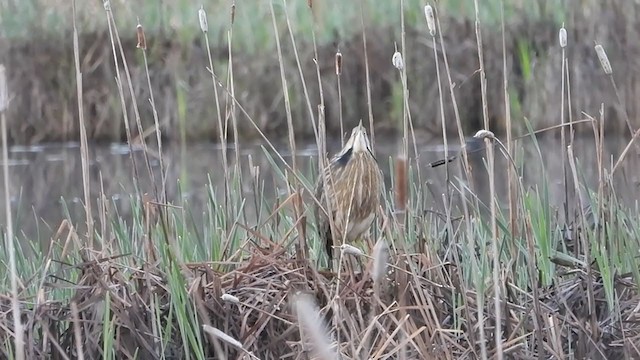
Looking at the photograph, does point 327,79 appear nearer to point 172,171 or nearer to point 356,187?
point 172,171

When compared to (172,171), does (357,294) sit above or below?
above

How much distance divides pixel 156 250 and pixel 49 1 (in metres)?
5.98

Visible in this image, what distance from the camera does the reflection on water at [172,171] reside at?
576cm

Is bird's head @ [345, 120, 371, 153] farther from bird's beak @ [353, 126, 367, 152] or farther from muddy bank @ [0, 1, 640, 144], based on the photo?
muddy bank @ [0, 1, 640, 144]

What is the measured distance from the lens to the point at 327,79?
7945 mm

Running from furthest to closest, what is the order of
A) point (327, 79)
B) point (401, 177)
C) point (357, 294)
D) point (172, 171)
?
point (327, 79), point (172, 171), point (357, 294), point (401, 177)

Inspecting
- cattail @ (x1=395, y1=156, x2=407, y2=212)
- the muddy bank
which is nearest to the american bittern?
cattail @ (x1=395, y1=156, x2=407, y2=212)

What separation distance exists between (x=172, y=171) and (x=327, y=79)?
59.8 inches

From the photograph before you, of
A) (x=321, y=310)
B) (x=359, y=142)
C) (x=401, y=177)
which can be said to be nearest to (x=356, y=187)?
(x=359, y=142)

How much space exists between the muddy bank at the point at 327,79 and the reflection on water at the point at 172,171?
21 cm

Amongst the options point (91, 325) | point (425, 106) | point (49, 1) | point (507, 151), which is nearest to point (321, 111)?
point (507, 151)

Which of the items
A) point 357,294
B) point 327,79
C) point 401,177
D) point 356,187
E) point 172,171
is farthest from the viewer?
point 327,79

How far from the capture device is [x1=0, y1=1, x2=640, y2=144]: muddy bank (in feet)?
24.7

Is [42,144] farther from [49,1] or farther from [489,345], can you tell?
[489,345]
